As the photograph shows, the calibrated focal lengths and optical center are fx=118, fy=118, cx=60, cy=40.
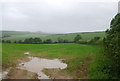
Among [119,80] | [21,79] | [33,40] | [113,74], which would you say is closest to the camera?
[119,80]

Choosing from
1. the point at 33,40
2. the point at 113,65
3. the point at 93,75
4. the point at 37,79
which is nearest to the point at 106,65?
the point at 113,65

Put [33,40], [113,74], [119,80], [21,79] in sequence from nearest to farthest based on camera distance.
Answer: [119,80], [113,74], [21,79], [33,40]

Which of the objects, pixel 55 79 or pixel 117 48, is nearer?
pixel 117 48

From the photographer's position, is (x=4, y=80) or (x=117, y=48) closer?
(x=117, y=48)

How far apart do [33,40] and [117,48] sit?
2188 inches

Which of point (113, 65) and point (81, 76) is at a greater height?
point (113, 65)

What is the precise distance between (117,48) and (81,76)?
4.04 m

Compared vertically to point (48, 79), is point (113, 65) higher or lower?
higher

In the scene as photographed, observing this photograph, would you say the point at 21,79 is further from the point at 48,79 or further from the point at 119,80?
the point at 119,80

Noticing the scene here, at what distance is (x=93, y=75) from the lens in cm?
1013

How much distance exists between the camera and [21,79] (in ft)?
34.2

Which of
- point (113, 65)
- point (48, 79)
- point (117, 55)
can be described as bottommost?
point (48, 79)

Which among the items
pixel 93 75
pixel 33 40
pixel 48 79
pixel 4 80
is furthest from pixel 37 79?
pixel 33 40

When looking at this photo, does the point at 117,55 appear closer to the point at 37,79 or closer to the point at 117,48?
the point at 117,48
